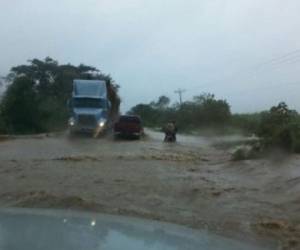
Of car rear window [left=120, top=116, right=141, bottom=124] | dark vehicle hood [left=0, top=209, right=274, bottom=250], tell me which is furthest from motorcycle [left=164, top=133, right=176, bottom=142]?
dark vehicle hood [left=0, top=209, right=274, bottom=250]

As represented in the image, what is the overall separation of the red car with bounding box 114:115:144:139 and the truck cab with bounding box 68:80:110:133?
1.52 metres

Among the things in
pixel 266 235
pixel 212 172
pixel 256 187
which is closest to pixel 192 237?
pixel 266 235

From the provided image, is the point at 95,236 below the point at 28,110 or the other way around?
below

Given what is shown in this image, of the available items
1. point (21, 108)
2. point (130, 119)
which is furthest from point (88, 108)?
point (21, 108)

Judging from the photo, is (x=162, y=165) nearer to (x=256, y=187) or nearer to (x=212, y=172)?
(x=212, y=172)

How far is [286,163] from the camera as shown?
23.7 meters

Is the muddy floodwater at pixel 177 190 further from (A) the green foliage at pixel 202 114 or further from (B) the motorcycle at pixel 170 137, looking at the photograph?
(A) the green foliage at pixel 202 114

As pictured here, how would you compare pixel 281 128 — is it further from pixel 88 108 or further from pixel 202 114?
pixel 202 114

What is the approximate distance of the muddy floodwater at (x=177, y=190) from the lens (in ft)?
43.1

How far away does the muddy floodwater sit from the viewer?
517 inches

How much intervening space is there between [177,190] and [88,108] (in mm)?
27780

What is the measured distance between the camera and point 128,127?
4834 centimetres

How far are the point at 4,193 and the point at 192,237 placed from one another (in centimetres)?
1228

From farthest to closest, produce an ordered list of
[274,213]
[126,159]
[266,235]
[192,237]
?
[126,159] → [274,213] → [266,235] → [192,237]
